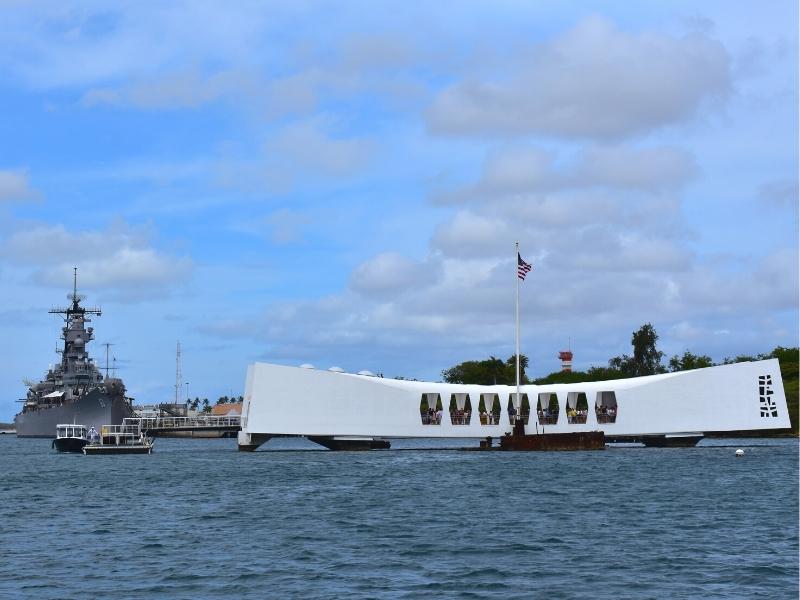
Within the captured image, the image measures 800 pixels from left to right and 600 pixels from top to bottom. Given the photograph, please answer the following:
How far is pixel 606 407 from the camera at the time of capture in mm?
86000

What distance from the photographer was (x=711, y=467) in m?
63.1

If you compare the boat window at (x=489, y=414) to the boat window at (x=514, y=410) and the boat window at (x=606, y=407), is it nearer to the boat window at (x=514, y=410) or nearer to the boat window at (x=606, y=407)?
the boat window at (x=514, y=410)

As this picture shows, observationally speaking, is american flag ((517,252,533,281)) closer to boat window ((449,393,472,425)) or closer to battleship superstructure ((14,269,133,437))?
boat window ((449,393,472,425))

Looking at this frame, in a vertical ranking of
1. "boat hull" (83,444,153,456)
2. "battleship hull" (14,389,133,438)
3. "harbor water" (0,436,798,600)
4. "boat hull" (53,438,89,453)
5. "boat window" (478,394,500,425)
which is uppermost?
"battleship hull" (14,389,133,438)

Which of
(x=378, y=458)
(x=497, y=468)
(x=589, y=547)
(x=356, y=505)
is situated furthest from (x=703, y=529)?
(x=378, y=458)

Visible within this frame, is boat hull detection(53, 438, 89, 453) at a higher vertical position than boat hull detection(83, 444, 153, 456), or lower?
higher

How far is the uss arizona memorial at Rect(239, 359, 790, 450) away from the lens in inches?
3098

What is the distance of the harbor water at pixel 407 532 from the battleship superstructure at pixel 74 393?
84865mm

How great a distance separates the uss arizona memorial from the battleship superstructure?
224 feet

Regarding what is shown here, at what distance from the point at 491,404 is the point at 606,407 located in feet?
29.1

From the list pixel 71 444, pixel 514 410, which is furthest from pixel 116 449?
pixel 514 410

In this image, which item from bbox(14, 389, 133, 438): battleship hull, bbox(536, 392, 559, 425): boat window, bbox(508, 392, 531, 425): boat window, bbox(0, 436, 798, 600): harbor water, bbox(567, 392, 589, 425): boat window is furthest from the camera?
bbox(14, 389, 133, 438): battleship hull

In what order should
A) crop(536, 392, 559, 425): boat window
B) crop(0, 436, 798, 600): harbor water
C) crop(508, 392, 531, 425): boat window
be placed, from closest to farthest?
crop(0, 436, 798, 600): harbor water, crop(508, 392, 531, 425): boat window, crop(536, 392, 559, 425): boat window

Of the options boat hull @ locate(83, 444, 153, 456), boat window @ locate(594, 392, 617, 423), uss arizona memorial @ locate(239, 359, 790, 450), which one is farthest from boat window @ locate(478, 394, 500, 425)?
boat hull @ locate(83, 444, 153, 456)
